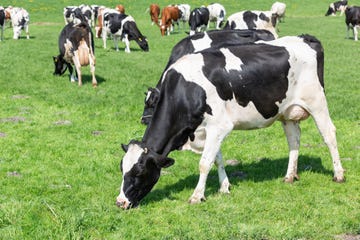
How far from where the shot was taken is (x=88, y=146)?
1118 centimetres

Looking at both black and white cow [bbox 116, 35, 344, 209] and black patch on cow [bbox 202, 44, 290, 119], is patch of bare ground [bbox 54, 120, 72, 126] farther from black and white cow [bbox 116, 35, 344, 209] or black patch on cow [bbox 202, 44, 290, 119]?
black patch on cow [bbox 202, 44, 290, 119]

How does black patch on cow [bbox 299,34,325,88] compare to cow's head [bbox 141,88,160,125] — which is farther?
cow's head [bbox 141,88,160,125]

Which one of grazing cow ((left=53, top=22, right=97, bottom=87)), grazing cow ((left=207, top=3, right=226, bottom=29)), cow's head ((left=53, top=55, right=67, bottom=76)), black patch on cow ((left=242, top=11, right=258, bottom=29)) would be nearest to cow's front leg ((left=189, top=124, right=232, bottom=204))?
grazing cow ((left=53, top=22, right=97, bottom=87))

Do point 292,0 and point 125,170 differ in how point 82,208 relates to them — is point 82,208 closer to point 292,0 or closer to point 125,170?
point 125,170

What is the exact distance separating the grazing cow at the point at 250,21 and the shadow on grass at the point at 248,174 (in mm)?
15265

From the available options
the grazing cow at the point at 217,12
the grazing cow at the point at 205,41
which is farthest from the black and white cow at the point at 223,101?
the grazing cow at the point at 217,12

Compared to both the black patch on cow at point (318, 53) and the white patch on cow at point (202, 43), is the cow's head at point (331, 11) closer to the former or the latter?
the white patch on cow at point (202, 43)

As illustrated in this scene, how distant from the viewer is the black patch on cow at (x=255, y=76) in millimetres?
7750

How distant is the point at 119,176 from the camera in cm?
917

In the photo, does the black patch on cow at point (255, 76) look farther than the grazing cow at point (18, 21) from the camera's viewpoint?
No

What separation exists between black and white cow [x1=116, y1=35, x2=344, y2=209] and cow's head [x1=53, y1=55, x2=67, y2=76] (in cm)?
1256

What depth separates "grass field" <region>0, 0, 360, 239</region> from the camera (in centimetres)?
671

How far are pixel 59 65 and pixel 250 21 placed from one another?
33.3ft

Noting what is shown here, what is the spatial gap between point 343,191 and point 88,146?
5.58 metres
